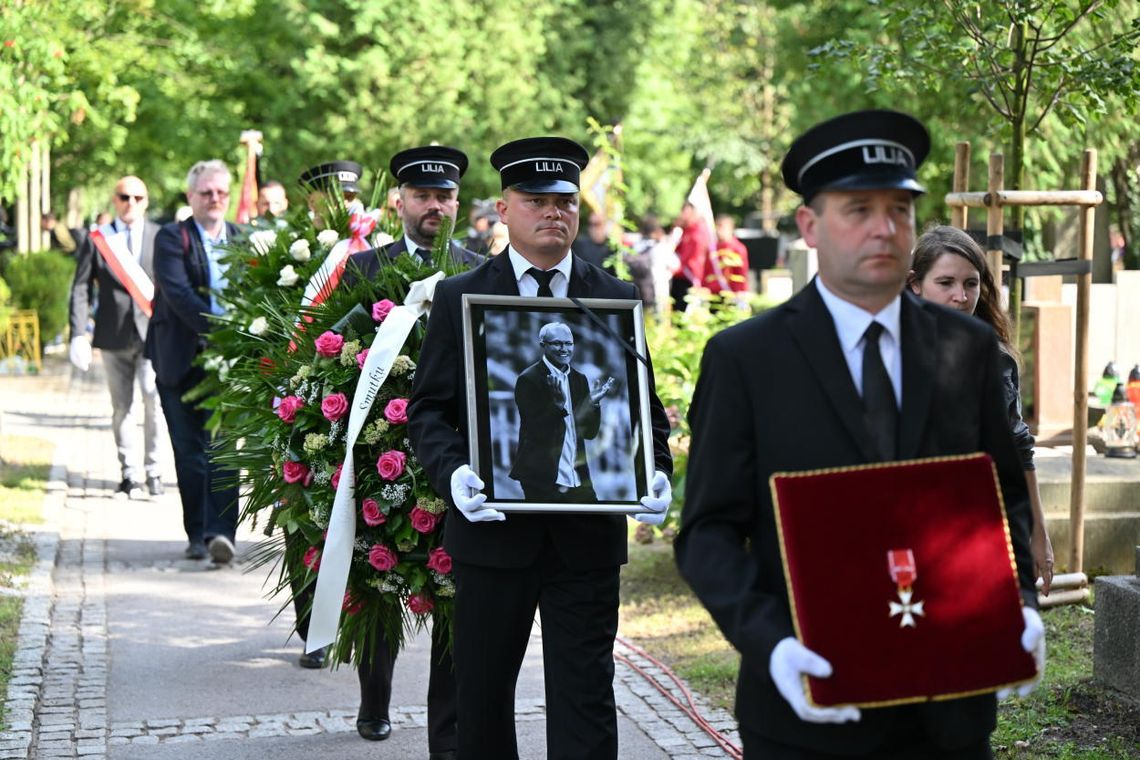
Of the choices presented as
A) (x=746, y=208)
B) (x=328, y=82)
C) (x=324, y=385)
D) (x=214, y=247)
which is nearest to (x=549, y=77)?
(x=328, y=82)

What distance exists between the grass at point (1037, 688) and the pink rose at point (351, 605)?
1.77m

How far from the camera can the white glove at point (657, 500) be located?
14.7ft

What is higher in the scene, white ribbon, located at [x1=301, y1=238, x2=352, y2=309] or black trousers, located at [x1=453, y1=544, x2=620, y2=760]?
white ribbon, located at [x1=301, y1=238, x2=352, y2=309]

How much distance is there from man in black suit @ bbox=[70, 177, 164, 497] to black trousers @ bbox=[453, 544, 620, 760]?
23.0ft

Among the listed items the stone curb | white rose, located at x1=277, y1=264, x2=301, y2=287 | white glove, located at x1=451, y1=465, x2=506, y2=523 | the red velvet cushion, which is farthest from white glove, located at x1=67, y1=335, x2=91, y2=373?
the red velvet cushion

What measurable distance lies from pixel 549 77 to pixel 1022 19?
27784mm

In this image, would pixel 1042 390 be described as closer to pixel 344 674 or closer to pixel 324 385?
pixel 344 674

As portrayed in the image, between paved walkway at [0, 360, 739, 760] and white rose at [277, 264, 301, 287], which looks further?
white rose at [277, 264, 301, 287]

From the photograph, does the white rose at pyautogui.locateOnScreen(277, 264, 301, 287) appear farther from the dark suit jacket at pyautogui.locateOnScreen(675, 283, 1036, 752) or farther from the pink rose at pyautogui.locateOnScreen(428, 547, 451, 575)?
the dark suit jacket at pyautogui.locateOnScreen(675, 283, 1036, 752)

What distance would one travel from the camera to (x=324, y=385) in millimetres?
5984

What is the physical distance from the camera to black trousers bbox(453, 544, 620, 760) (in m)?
4.65

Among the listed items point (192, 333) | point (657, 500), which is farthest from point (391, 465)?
point (192, 333)

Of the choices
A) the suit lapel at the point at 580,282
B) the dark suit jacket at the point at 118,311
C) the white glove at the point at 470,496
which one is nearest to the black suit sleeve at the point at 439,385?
the white glove at the point at 470,496

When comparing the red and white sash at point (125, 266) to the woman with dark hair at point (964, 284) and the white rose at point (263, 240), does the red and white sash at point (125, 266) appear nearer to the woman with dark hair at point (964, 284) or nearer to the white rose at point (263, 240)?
the white rose at point (263, 240)
